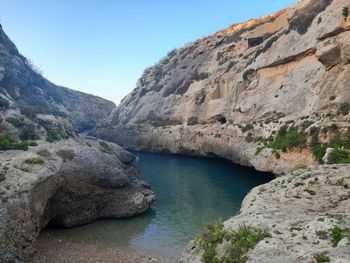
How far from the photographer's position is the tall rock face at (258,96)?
1652 inches

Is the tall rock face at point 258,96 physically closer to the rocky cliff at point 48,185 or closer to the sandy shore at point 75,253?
the rocky cliff at point 48,185

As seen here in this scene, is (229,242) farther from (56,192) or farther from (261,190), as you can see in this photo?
(56,192)

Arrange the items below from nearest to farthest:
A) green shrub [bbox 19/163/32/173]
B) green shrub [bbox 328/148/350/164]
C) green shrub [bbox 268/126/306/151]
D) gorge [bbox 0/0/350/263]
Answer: gorge [bbox 0/0/350/263]
green shrub [bbox 19/163/32/173]
green shrub [bbox 328/148/350/164]
green shrub [bbox 268/126/306/151]

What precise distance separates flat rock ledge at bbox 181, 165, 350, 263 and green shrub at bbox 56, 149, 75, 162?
16899 mm

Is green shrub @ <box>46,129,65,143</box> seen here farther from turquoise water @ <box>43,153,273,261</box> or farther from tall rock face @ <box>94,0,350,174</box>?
tall rock face @ <box>94,0,350,174</box>

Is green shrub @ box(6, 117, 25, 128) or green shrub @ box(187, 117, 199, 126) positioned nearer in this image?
green shrub @ box(6, 117, 25, 128)

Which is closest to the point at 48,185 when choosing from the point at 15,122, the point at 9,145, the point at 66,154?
the point at 66,154

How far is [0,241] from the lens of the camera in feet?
67.1

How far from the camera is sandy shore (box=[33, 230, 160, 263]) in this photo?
2448 cm

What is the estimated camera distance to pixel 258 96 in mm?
58906

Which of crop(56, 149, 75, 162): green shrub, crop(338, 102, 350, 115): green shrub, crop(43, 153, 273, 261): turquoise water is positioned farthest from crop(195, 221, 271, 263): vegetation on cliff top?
crop(338, 102, 350, 115): green shrub

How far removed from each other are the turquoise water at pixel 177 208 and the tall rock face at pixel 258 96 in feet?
13.0

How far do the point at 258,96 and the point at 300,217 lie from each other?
144 feet

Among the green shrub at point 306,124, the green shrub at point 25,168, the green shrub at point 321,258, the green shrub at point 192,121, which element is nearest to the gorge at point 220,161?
the green shrub at point 321,258
